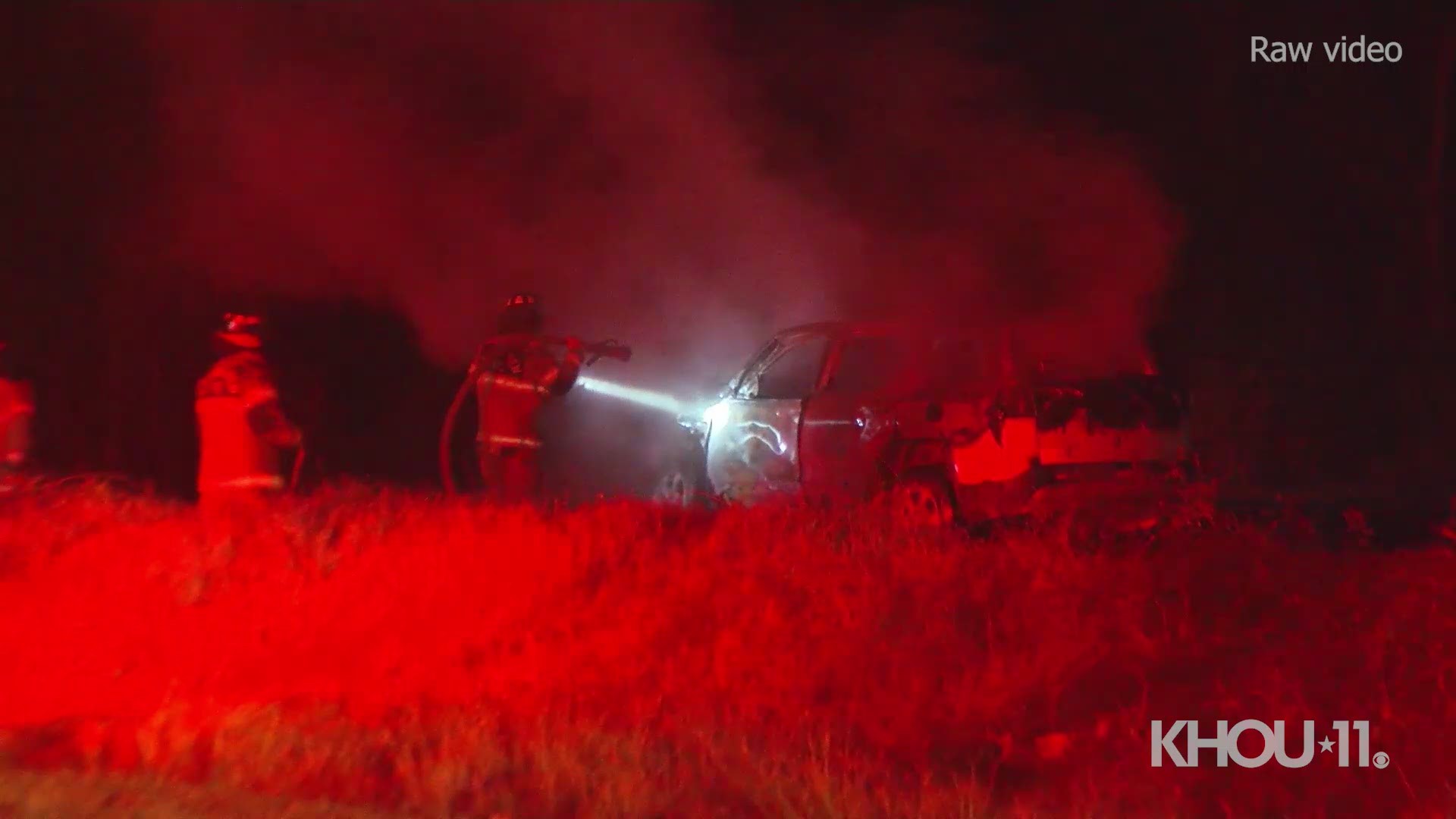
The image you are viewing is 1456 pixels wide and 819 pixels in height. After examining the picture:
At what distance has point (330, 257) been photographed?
44.4ft

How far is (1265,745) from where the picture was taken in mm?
5430

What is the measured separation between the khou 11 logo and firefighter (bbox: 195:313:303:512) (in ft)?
16.9

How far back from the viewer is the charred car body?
8273mm

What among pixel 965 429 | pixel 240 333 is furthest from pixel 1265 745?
pixel 240 333

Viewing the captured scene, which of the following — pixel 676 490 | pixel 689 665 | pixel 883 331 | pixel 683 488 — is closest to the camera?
pixel 689 665

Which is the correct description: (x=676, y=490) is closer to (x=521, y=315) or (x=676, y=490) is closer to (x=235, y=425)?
(x=521, y=315)

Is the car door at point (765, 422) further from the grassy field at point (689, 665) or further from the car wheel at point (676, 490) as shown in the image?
the grassy field at point (689, 665)

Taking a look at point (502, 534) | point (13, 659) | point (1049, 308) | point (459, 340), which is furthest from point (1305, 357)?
point (13, 659)

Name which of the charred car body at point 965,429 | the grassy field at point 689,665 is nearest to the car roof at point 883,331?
the charred car body at point 965,429

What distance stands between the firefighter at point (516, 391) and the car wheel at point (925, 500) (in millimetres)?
2267

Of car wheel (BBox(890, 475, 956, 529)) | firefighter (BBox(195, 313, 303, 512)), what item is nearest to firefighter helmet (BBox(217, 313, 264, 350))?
firefighter (BBox(195, 313, 303, 512))

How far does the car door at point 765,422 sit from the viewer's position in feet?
30.1

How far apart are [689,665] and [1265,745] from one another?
235 centimetres

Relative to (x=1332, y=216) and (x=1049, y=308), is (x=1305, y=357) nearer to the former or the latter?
(x=1332, y=216)
